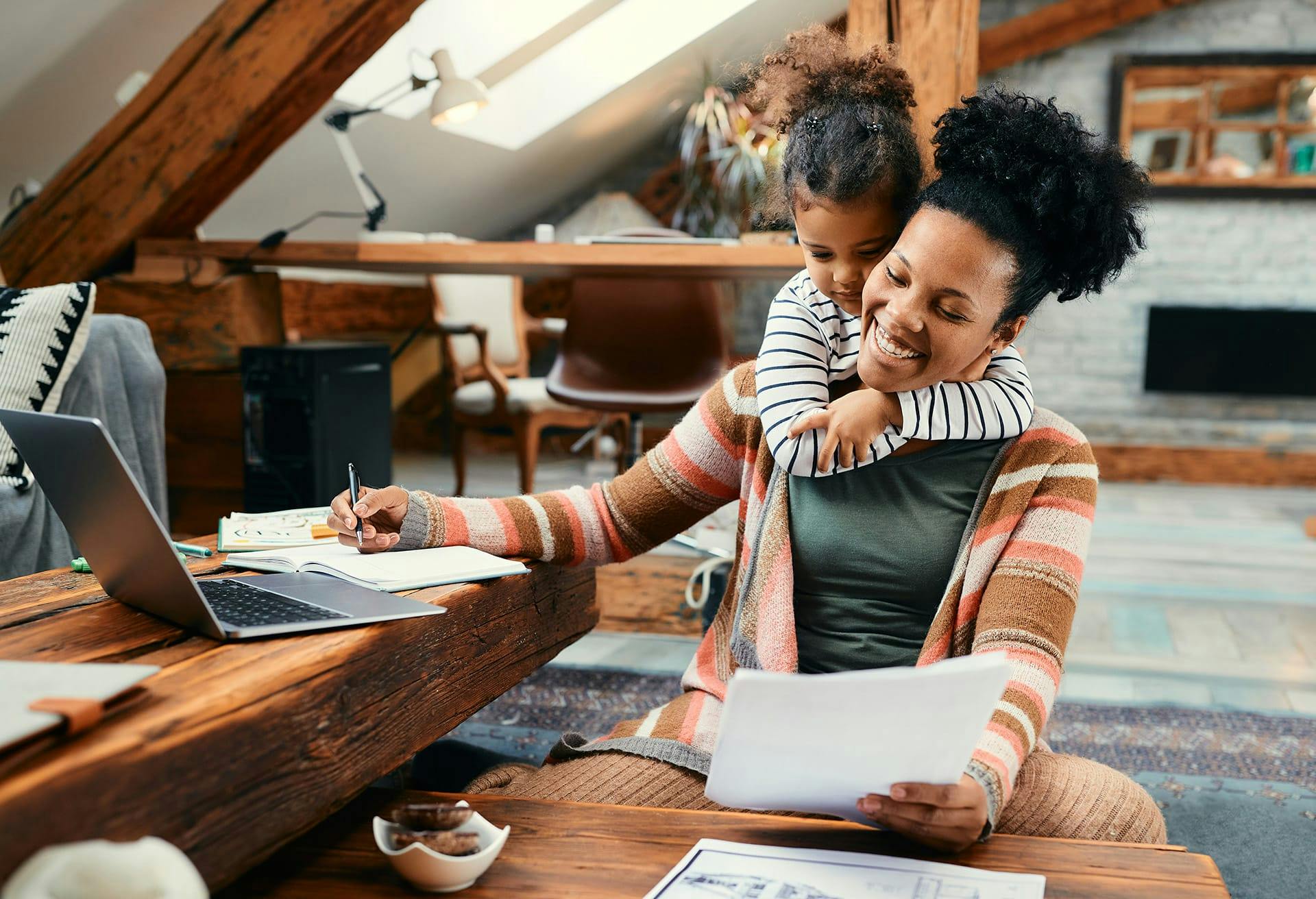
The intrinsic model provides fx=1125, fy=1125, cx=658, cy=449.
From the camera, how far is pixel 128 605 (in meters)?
0.92

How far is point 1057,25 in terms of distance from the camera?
17.0ft

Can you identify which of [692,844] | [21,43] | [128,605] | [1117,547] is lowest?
[1117,547]

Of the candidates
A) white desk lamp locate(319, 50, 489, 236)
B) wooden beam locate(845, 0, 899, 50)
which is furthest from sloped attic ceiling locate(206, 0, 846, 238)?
wooden beam locate(845, 0, 899, 50)

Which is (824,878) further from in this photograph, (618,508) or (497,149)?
(497,149)

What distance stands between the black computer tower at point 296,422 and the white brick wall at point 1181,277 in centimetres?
348

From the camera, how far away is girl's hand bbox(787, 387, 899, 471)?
3.15 feet

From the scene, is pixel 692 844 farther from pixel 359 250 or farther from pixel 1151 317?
pixel 1151 317

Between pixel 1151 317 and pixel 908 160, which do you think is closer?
pixel 908 160

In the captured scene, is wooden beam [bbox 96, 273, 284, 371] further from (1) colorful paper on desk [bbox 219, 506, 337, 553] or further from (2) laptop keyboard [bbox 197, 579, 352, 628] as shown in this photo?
(2) laptop keyboard [bbox 197, 579, 352, 628]

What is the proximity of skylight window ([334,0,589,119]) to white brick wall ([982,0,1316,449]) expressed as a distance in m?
2.51

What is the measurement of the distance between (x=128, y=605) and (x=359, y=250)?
2036 millimetres

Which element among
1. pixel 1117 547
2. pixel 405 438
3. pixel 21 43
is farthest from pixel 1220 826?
pixel 405 438

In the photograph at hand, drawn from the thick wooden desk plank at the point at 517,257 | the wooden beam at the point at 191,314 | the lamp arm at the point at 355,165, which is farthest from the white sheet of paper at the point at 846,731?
the lamp arm at the point at 355,165

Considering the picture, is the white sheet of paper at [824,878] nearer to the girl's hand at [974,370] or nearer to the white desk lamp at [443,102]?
the girl's hand at [974,370]
